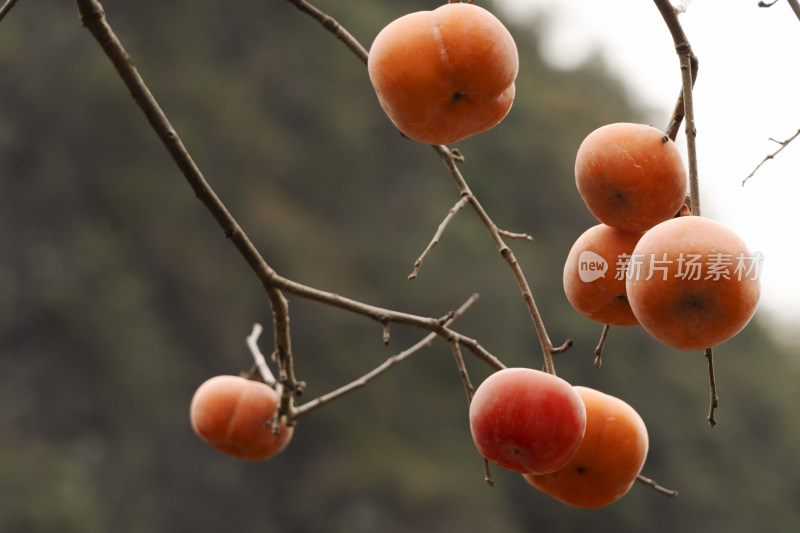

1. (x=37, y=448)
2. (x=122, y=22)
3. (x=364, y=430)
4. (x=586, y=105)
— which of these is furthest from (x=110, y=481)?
(x=586, y=105)

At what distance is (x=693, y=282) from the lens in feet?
1.87

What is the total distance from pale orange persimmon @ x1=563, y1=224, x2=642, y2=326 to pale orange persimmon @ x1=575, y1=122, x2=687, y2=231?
0.6 inches

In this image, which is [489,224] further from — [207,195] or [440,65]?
[207,195]

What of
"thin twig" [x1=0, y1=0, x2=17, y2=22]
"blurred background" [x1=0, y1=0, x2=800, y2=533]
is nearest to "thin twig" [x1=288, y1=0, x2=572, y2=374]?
"thin twig" [x1=0, y1=0, x2=17, y2=22]

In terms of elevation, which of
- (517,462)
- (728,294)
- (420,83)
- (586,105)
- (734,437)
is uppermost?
(420,83)

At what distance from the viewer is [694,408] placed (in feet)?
34.1

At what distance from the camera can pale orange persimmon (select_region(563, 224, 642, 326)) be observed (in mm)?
708

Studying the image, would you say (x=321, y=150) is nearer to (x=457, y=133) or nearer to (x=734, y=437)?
(x=734, y=437)

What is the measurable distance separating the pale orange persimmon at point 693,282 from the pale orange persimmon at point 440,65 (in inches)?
7.8

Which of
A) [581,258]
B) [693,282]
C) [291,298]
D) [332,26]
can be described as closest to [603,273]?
[581,258]

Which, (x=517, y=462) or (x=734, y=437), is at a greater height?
(x=517, y=462)

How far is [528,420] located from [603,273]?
15cm

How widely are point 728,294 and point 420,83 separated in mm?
299


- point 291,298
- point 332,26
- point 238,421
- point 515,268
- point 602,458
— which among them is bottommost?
point 291,298
